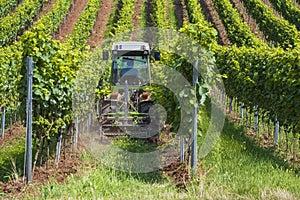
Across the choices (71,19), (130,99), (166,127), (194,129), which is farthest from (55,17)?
(194,129)

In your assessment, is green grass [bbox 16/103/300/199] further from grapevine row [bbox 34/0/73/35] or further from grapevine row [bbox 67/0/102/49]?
grapevine row [bbox 34/0/73/35]

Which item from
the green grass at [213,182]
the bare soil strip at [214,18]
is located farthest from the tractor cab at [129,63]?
the bare soil strip at [214,18]

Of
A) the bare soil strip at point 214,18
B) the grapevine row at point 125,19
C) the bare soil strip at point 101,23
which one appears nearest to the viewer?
the grapevine row at point 125,19

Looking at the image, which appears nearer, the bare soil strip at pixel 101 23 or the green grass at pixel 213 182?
the green grass at pixel 213 182

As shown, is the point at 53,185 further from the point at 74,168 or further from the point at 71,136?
the point at 71,136

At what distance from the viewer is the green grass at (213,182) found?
694 centimetres

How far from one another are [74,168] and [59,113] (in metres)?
1.29

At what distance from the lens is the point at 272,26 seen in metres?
30.2

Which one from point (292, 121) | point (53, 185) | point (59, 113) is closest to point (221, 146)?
point (292, 121)

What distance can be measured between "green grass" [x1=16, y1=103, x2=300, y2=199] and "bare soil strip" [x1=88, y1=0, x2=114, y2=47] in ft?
68.9

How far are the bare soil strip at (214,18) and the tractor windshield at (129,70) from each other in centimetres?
1717

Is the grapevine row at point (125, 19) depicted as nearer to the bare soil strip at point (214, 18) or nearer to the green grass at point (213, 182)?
the bare soil strip at point (214, 18)

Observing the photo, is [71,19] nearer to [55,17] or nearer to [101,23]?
[101,23]

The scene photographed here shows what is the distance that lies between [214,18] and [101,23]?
26.8 feet
